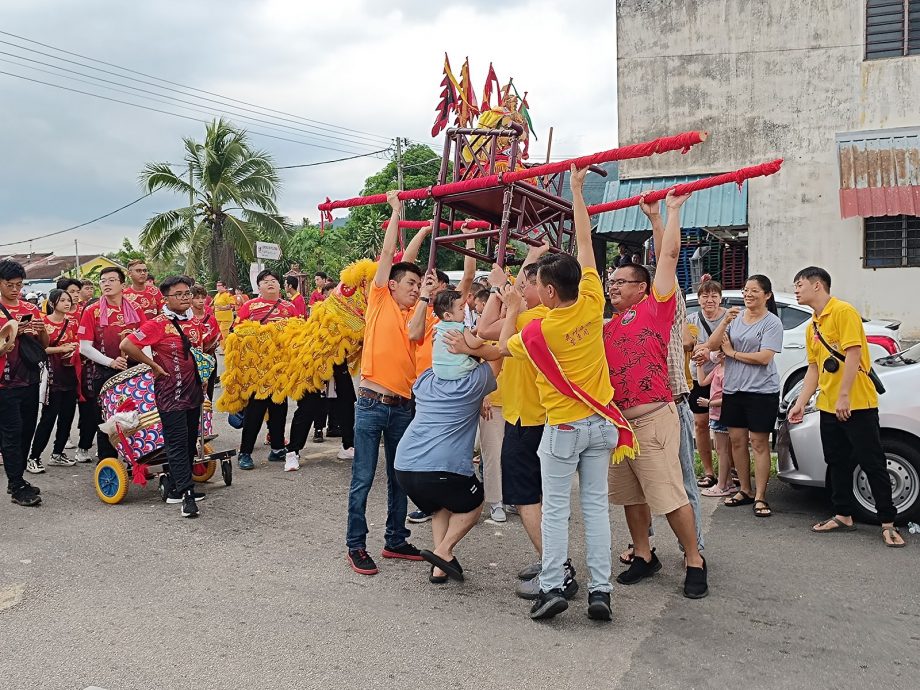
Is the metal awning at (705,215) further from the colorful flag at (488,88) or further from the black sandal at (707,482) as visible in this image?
the colorful flag at (488,88)

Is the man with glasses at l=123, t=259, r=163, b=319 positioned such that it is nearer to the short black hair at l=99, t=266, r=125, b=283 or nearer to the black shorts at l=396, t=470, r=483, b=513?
the short black hair at l=99, t=266, r=125, b=283

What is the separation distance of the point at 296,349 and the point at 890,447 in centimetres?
520

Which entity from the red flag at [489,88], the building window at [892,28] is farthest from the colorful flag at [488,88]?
the building window at [892,28]

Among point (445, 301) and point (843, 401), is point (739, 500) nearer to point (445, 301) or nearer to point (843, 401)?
point (843, 401)

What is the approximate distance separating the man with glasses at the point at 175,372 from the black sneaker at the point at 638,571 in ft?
10.8

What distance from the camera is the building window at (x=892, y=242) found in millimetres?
15297

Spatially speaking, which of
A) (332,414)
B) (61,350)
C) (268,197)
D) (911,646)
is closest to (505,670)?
(911,646)

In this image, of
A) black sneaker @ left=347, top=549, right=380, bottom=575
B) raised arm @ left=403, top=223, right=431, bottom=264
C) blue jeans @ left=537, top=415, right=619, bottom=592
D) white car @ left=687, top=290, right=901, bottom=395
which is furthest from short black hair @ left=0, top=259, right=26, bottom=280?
white car @ left=687, top=290, right=901, bottom=395

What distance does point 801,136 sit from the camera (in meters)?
15.9

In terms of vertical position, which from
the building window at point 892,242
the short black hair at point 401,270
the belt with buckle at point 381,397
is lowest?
the belt with buckle at point 381,397

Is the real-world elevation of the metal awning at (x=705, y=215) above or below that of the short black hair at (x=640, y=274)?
above

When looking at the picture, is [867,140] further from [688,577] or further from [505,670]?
[505,670]

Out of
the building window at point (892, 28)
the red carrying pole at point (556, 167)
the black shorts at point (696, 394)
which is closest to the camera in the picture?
the red carrying pole at point (556, 167)

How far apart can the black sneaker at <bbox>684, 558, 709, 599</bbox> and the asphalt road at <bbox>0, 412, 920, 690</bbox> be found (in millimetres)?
54
